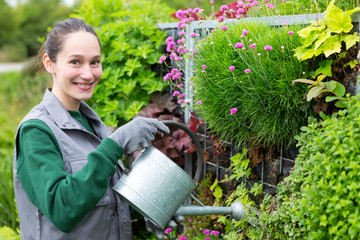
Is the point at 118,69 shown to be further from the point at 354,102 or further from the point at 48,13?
the point at 48,13

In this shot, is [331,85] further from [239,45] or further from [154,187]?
[154,187]

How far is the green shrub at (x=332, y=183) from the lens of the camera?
4.71 feet

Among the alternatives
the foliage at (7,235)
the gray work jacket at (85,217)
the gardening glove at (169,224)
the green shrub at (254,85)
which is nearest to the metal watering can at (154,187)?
the gardening glove at (169,224)

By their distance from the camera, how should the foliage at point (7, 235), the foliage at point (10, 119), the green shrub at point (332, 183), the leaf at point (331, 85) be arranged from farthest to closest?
the foliage at point (10, 119) < the foliage at point (7, 235) < the leaf at point (331, 85) < the green shrub at point (332, 183)

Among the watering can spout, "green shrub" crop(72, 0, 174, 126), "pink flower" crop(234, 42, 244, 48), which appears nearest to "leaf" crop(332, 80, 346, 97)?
"pink flower" crop(234, 42, 244, 48)

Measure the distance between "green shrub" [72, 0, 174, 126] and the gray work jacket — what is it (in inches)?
49.7

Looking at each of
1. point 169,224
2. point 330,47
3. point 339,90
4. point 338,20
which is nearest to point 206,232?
point 169,224

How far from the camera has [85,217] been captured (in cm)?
173

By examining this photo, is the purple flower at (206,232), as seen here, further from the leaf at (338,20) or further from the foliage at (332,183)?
the leaf at (338,20)

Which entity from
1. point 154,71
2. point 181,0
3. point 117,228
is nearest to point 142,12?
point 154,71

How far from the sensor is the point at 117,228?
6.07 feet

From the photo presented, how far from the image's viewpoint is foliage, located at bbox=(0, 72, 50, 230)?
3737 millimetres

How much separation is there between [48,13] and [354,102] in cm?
2255

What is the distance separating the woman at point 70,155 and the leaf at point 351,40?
0.85 metres
